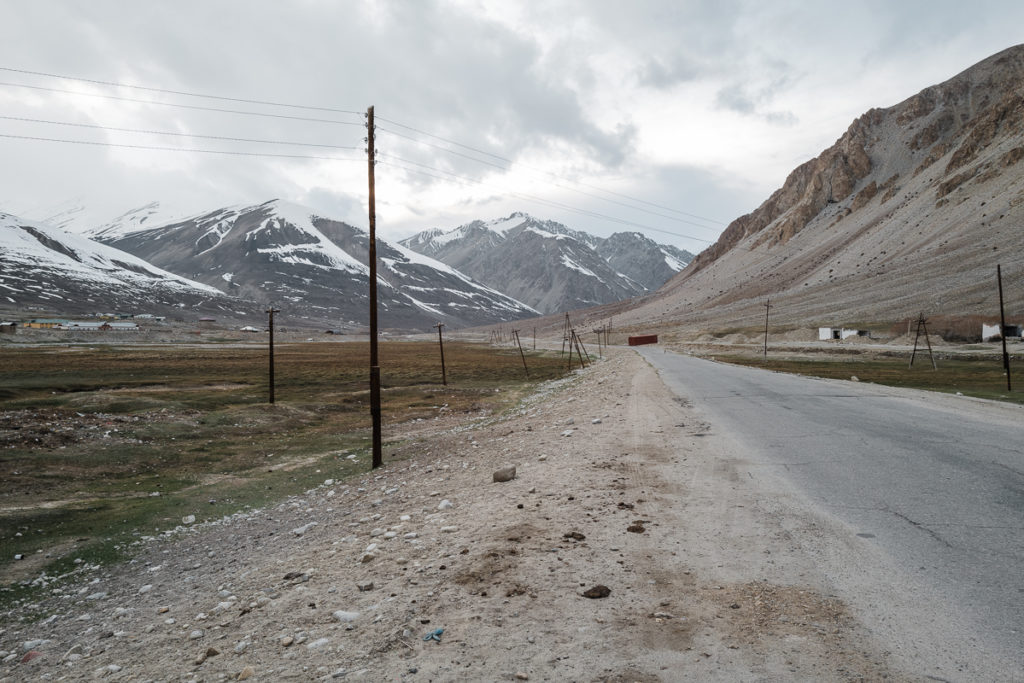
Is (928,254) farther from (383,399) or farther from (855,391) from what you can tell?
(383,399)

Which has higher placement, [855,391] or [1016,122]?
[1016,122]

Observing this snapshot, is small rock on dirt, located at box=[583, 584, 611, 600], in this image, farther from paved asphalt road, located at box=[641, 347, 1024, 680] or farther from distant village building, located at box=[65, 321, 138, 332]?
distant village building, located at box=[65, 321, 138, 332]

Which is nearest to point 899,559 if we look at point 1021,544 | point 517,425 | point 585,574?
point 1021,544

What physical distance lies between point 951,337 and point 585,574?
287ft

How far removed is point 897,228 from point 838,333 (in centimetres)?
6355

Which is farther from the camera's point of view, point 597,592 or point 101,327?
point 101,327

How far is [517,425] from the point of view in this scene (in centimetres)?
1908

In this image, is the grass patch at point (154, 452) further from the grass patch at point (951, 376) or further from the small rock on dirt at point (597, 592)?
the grass patch at point (951, 376)

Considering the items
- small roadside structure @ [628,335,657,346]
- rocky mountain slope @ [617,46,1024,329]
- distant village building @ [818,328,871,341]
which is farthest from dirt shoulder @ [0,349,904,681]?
small roadside structure @ [628,335,657,346]

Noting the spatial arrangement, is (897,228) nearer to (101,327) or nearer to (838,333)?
(838,333)

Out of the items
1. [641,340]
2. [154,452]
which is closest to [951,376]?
[154,452]

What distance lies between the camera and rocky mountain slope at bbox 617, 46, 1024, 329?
95.9 m

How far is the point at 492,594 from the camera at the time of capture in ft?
18.3

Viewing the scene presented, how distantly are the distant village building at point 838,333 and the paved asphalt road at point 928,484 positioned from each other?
73985 mm
